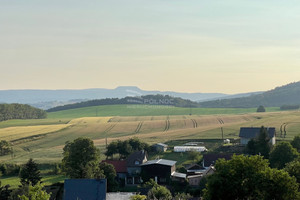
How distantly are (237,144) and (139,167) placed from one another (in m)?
28.2

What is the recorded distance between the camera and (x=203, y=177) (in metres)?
62.6

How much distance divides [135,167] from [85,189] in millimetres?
30117

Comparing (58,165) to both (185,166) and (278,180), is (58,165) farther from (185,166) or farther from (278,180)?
(278,180)

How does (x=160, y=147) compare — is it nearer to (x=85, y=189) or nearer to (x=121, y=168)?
(x=121, y=168)

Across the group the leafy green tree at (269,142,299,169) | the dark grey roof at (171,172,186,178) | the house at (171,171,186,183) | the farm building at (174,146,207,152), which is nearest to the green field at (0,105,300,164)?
the farm building at (174,146,207,152)

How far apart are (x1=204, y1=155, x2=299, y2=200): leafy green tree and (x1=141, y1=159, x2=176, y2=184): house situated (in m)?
35.4

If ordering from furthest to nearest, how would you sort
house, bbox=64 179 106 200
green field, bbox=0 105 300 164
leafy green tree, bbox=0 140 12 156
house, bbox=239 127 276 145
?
leafy green tree, bbox=0 140 12 156 → green field, bbox=0 105 300 164 → house, bbox=239 127 276 145 → house, bbox=64 179 106 200

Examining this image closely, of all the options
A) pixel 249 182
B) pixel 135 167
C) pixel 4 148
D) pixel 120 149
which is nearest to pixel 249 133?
pixel 120 149

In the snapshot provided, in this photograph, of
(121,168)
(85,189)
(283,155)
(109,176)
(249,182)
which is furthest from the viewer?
(121,168)

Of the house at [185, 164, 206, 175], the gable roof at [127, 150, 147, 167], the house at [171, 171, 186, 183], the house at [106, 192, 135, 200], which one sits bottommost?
the house at [171, 171, 186, 183]

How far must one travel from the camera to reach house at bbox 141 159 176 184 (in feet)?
232

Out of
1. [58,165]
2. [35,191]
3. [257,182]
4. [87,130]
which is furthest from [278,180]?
[87,130]

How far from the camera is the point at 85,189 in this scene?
45.7 metres

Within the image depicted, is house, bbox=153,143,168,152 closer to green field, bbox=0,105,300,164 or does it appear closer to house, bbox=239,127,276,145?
green field, bbox=0,105,300,164
